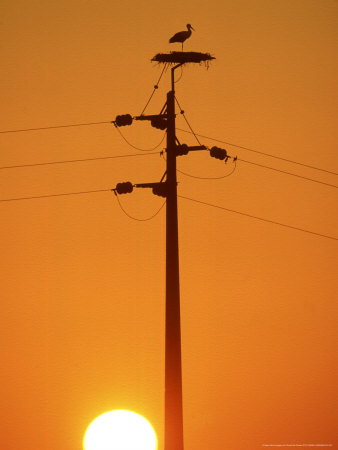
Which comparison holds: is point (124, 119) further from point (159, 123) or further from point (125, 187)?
point (125, 187)

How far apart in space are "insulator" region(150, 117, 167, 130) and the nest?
134 centimetres

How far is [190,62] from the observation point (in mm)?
13281

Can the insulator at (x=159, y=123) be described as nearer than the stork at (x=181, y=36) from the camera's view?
Yes

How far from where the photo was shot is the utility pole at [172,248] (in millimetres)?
10469

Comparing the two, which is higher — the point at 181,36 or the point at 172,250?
the point at 181,36

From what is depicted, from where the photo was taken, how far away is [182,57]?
43.2ft

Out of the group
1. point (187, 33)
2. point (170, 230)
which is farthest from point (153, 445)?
point (187, 33)

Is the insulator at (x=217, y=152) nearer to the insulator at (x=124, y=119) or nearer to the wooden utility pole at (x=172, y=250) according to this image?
the wooden utility pole at (x=172, y=250)

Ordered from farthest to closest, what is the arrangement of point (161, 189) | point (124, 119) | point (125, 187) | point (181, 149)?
point (124, 119)
point (125, 187)
point (181, 149)
point (161, 189)

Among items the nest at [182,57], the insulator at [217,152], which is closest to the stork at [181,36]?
the nest at [182,57]

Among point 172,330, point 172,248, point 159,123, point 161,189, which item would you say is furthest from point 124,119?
point 172,330

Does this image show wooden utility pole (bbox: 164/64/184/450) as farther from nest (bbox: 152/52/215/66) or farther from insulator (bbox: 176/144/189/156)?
nest (bbox: 152/52/215/66)

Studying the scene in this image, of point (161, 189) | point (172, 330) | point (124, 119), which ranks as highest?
point (124, 119)

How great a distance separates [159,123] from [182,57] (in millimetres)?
1542
